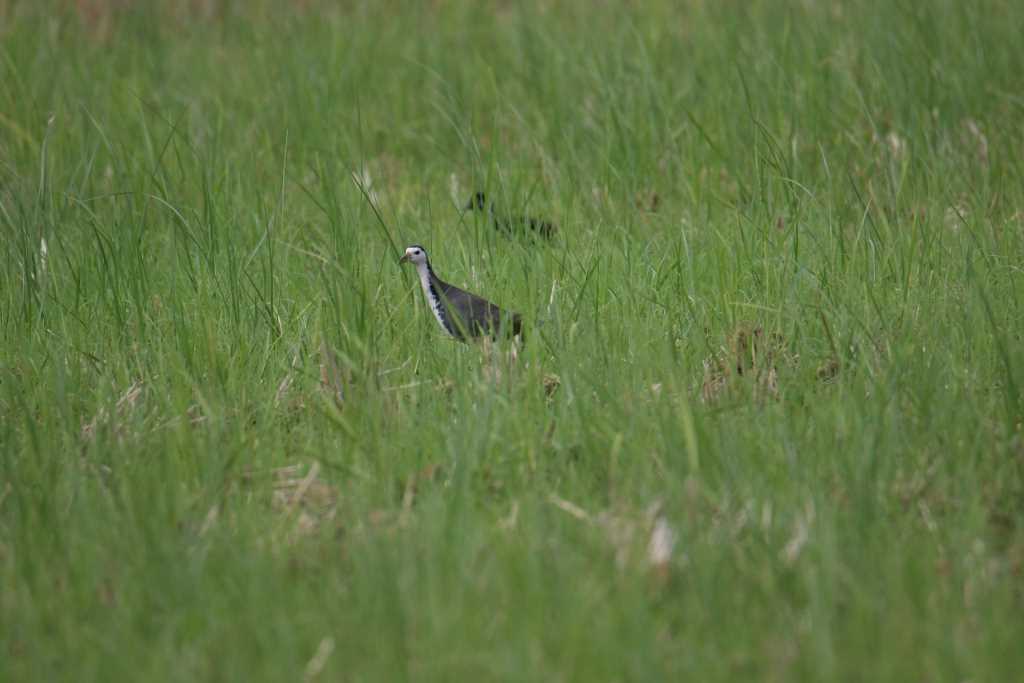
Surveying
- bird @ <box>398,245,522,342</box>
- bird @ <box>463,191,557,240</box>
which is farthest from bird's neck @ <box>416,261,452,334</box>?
bird @ <box>463,191,557,240</box>

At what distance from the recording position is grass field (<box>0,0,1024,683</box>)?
2.97m

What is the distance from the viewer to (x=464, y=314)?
15.8 ft

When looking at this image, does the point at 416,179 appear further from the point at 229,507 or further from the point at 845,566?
the point at 845,566

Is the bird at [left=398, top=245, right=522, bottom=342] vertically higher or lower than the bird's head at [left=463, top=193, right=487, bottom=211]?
lower

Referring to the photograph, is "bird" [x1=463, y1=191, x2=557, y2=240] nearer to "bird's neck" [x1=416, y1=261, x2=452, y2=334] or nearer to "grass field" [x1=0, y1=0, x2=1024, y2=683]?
"grass field" [x1=0, y1=0, x2=1024, y2=683]

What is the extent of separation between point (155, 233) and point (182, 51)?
3.16m

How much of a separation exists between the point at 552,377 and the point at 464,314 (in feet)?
1.88

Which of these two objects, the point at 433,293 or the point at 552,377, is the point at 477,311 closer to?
the point at 433,293

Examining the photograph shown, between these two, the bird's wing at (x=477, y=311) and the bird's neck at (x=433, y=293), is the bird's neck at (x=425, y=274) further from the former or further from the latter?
the bird's wing at (x=477, y=311)

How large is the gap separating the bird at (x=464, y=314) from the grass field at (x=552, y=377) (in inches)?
3.8

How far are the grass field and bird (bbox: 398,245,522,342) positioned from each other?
0.10 metres

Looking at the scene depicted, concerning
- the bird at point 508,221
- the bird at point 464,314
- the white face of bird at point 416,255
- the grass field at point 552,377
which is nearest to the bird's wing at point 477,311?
the bird at point 464,314

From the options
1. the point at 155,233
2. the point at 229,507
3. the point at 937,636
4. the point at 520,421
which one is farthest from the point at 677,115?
the point at 937,636

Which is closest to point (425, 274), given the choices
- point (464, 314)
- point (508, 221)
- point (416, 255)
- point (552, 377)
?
point (416, 255)
